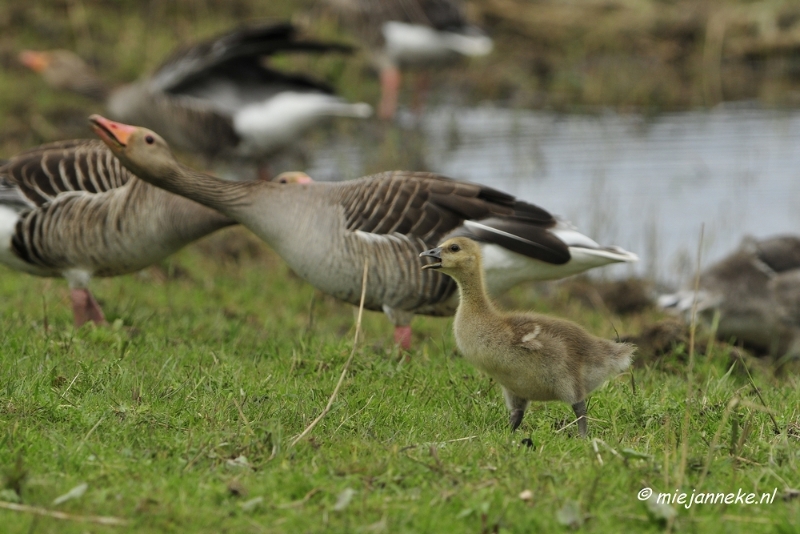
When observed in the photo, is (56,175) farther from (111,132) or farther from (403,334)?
(403,334)

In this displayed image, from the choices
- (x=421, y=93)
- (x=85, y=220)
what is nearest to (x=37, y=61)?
(x=421, y=93)

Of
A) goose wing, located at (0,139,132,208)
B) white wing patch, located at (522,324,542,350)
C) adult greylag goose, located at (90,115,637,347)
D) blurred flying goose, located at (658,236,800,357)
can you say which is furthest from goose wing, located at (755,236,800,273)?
goose wing, located at (0,139,132,208)

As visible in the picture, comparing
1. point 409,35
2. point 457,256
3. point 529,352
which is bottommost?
point 529,352

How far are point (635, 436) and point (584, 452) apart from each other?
55 centimetres

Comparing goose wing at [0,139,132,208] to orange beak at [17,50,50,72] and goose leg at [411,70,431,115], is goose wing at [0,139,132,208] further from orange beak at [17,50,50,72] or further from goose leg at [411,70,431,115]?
goose leg at [411,70,431,115]

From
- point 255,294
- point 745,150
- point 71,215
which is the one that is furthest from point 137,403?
point 745,150

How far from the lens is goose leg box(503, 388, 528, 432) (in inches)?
220

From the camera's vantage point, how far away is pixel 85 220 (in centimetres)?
793

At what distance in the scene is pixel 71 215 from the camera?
313 inches

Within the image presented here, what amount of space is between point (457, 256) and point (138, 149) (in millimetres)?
2802

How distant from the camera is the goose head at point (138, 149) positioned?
7.22m

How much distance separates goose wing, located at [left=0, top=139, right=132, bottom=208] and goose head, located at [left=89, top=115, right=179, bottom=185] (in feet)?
2.44

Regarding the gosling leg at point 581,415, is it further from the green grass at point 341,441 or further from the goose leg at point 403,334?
the goose leg at point 403,334

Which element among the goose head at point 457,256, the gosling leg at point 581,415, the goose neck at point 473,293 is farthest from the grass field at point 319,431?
the goose head at point 457,256
